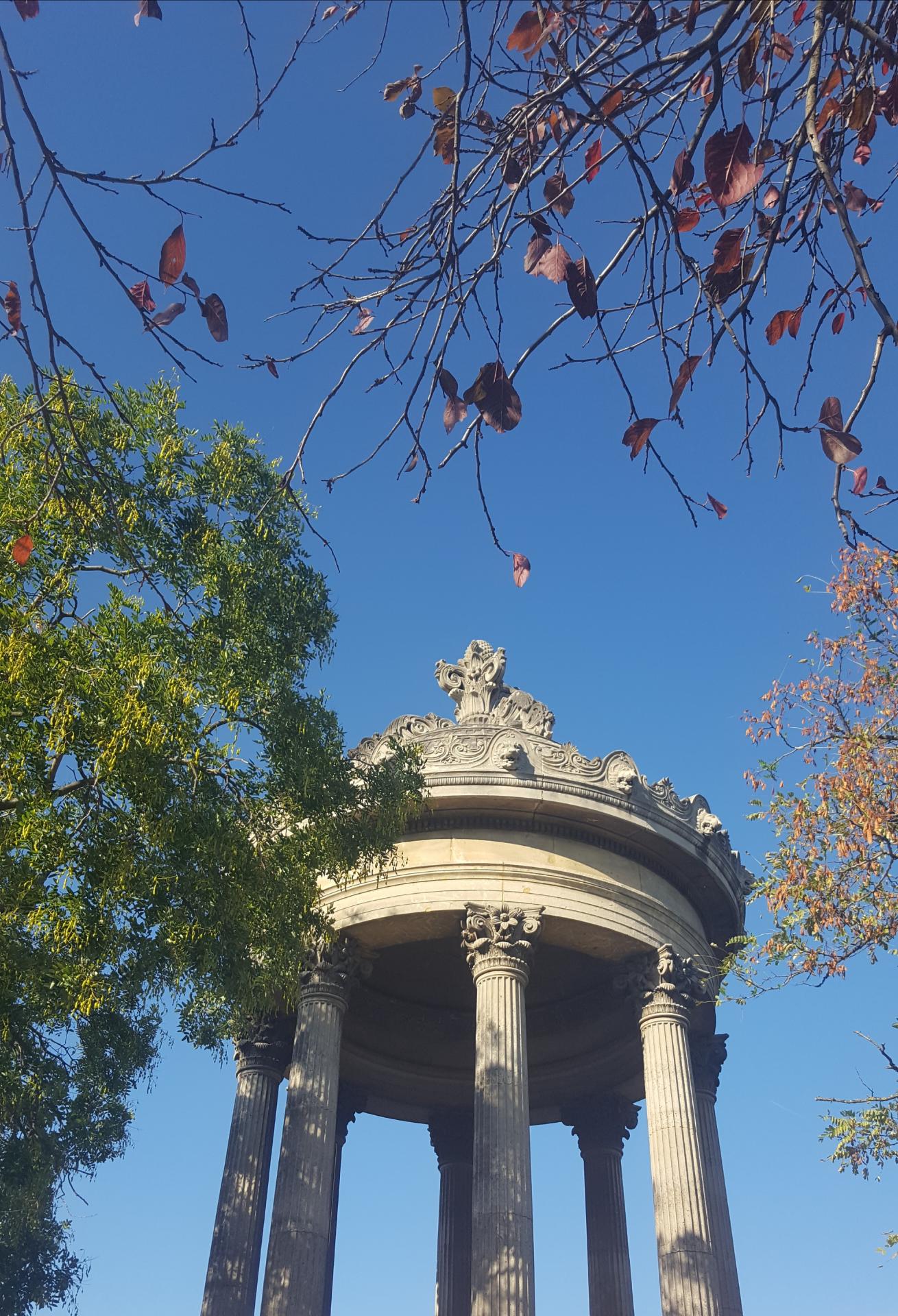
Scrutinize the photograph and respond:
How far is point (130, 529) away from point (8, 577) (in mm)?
2049

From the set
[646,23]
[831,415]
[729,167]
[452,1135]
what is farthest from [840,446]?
[452,1135]

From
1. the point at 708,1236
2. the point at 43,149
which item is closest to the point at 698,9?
the point at 43,149

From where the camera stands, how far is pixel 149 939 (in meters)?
17.0

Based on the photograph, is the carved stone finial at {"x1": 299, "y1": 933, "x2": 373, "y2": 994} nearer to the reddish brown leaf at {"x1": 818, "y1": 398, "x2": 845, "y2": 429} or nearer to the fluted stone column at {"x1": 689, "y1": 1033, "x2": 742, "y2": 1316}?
the fluted stone column at {"x1": 689, "y1": 1033, "x2": 742, "y2": 1316}

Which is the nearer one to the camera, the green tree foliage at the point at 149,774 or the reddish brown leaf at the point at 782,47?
the reddish brown leaf at the point at 782,47

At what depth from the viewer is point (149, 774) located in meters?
16.2

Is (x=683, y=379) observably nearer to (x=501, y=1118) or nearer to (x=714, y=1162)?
(x=501, y=1118)

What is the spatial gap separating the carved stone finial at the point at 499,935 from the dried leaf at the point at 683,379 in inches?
777

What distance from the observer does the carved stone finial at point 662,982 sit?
25.2 metres

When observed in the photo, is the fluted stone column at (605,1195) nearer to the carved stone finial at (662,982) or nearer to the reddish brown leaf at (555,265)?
the carved stone finial at (662,982)

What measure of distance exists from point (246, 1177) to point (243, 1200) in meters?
0.47

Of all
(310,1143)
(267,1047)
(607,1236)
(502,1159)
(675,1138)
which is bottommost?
(502,1159)

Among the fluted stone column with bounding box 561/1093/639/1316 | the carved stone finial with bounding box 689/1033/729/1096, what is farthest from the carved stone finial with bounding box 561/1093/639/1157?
the carved stone finial with bounding box 689/1033/729/1096

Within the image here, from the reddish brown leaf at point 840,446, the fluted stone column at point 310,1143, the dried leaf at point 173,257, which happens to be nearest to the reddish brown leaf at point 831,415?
the reddish brown leaf at point 840,446
